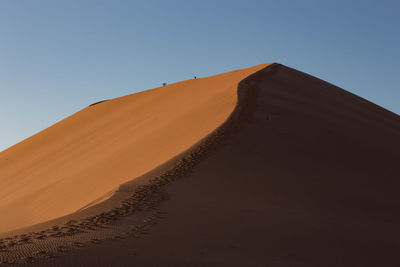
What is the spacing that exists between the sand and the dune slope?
2 cm

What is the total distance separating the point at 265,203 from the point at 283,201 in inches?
14.5

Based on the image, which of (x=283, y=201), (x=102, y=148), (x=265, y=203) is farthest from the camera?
(x=102, y=148)

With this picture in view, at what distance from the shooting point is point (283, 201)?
26.3 feet

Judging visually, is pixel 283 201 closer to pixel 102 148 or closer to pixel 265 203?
pixel 265 203

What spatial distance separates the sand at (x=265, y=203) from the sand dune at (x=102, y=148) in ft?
3.88

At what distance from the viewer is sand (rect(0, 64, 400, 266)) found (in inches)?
206

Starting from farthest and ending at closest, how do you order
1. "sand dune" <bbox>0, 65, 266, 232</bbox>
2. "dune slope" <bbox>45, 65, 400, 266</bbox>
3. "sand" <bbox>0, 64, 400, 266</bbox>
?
"sand dune" <bbox>0, 65, 266, 232</bbox>, "dune slope" <bbox>45, 65, 400, 266</bbox>, "sand" <bbox>0, 64, 400, 266</bbox>

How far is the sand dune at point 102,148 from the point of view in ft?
35.6

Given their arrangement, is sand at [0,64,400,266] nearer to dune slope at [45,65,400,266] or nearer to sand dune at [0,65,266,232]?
dune slope at [45,65,400,266]

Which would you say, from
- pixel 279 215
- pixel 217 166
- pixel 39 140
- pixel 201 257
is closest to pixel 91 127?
pixel 39 140

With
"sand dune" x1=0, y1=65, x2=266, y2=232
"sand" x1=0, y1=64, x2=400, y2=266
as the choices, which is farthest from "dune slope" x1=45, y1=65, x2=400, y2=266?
"sand dune" x1=0, y1=65, x2=266, y2=232

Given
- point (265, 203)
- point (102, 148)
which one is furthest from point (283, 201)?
point (102, 148)

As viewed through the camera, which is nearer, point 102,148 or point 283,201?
point 283,201

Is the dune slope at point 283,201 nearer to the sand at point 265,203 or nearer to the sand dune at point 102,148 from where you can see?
the sand at point 265,203
